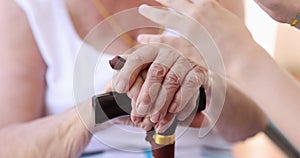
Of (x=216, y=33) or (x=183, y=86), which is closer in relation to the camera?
(x=183, y=86)

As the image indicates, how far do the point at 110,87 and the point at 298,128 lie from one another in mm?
306

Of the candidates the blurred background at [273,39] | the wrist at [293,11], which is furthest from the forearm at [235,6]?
the wrist at [293,11]

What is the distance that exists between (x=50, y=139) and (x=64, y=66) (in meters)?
0.16

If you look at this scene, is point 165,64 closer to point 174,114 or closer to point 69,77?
point 174,114

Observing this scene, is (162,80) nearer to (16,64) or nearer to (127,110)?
(127,110)

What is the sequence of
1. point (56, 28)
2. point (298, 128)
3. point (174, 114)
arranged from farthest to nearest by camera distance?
point (56, 28) < point (298, 128) < point (174, 114)

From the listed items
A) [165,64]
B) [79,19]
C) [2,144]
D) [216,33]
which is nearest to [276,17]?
[216,33]

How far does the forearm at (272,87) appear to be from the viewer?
2.40 ft

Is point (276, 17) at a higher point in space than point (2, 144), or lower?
higher

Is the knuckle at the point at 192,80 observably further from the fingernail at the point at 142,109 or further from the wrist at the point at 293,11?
the wrist at the point at 293,11

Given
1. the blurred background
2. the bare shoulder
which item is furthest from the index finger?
the blurred background

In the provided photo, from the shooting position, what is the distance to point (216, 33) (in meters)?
0.76

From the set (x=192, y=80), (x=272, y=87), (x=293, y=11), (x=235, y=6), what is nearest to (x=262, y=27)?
Answer: (x=235, y=6)

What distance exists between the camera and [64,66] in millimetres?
911
